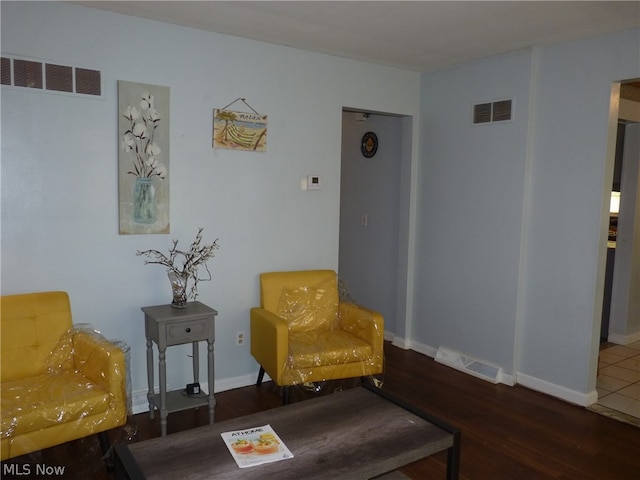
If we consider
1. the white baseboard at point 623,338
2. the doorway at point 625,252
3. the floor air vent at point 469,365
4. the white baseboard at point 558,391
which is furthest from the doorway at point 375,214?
the white baseboard at point 623,338

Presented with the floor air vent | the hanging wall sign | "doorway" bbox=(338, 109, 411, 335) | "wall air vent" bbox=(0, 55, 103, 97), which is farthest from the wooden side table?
the floor air vent

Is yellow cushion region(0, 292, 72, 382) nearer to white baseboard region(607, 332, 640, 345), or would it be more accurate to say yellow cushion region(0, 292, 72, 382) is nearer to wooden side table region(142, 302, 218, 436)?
wooden side table region(142, 302, 218, 436)

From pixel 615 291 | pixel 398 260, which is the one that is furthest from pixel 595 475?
pixel 615 291

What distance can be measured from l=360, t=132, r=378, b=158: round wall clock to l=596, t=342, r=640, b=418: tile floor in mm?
2646

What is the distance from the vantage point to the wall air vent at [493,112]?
373 cm

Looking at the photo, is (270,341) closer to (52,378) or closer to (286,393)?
(286,393)

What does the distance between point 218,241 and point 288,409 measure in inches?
57.4

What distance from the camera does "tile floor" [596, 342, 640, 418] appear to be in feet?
11.3

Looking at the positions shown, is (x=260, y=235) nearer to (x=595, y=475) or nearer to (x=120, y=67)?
(x=120, y=67)

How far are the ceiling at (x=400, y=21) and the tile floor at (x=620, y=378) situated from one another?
A: 2.39m

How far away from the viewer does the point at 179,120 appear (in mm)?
3229

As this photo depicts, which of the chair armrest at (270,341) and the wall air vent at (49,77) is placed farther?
the chair armrest at (270,341)

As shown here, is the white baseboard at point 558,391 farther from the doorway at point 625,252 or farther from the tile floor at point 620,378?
the doorway at point 625,252

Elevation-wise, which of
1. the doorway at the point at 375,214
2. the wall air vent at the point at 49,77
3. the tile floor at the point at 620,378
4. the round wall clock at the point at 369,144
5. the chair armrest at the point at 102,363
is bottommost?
the tile floor at the point at 620,378
